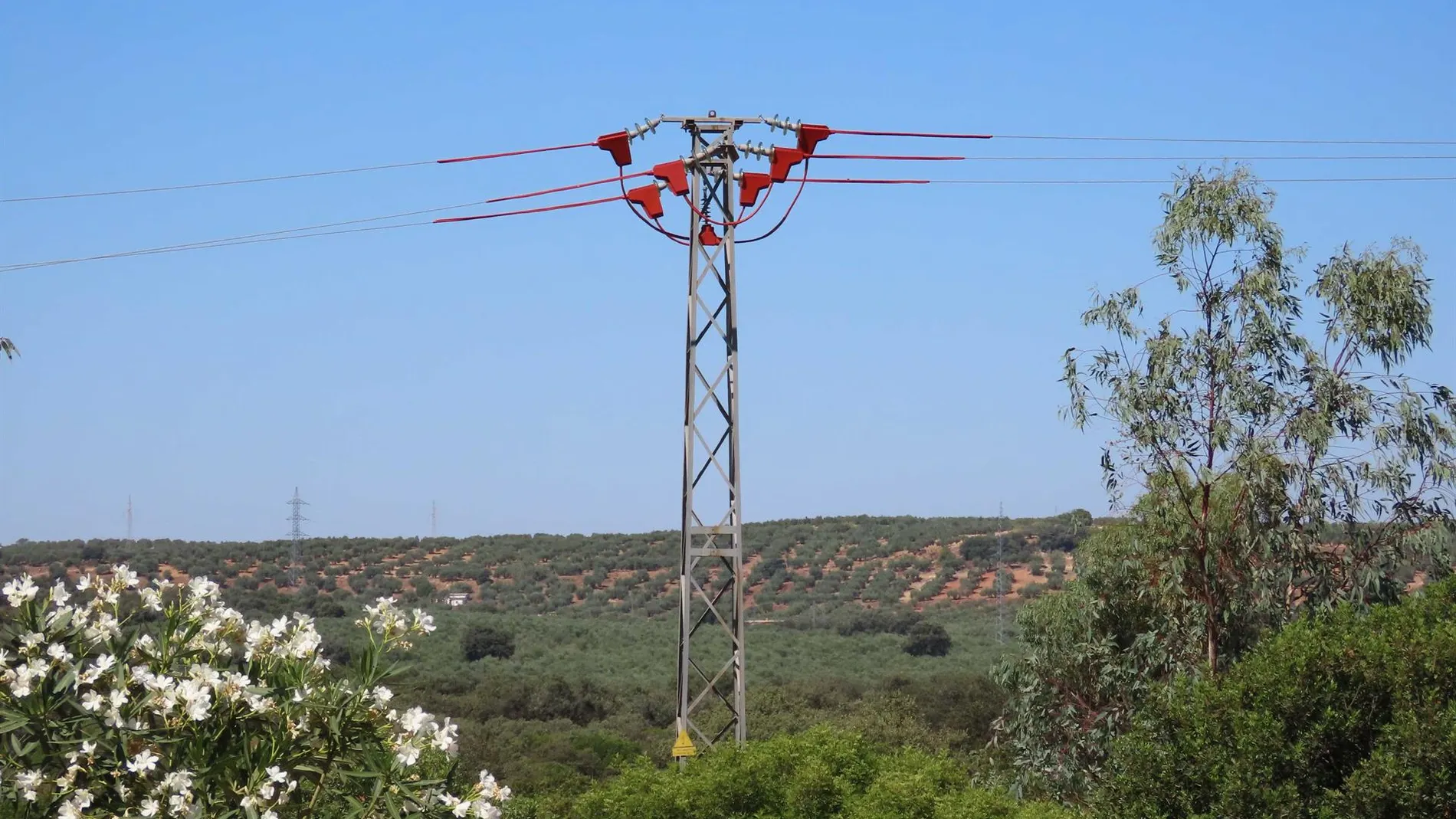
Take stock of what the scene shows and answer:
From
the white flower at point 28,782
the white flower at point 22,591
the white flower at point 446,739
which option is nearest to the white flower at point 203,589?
the white flower at point 22,591

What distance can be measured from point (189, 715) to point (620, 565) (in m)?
63.8

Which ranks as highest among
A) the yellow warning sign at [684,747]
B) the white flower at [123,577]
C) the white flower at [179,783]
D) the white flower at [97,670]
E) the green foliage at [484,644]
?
the white flower at [123,577]

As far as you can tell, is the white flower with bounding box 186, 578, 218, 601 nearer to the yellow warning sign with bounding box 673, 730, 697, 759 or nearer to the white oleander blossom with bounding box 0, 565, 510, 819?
the white oleander blossom with bounding box 0, 565, 510, 819

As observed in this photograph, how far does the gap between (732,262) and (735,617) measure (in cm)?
330

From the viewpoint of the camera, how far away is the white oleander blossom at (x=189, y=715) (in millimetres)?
6250

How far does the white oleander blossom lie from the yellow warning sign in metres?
6.66

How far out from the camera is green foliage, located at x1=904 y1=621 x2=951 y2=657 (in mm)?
48406

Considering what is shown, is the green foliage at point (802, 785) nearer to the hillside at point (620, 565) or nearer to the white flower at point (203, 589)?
the white flower at point (203, 589)

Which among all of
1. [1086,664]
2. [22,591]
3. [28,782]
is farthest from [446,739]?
[1086,664]

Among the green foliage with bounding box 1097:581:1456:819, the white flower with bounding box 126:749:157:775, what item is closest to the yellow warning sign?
the green foliage with bounding box 1097:581:1456:819

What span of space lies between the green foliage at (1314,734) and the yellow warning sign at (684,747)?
3648mm

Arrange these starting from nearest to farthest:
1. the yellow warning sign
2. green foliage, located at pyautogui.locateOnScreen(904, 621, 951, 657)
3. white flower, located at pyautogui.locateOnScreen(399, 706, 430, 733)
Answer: white flower, located at pyautogui.locateOnScreen(399, 706, 430, 733) < the yellow warning sign < green foliage, located at pyautogui.locateOnScreen(904, 621, 951, 657)

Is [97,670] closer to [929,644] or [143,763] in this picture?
[143,763]

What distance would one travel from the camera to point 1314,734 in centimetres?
1163
